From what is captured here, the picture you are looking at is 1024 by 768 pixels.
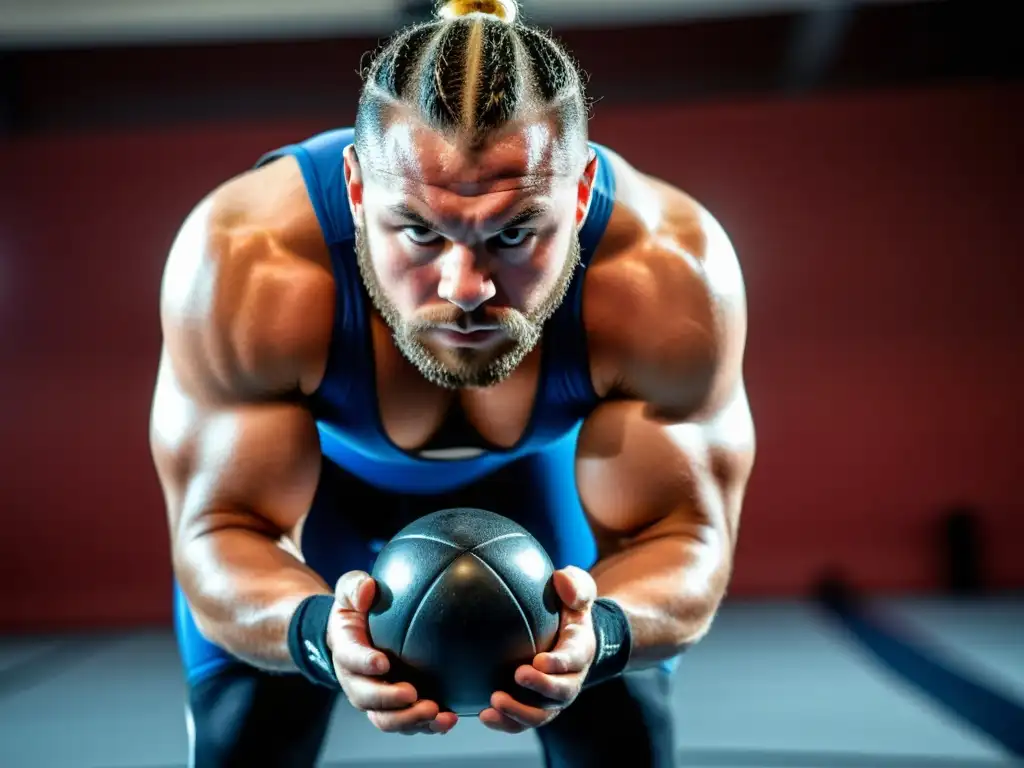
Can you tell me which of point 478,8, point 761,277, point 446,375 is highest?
point 478,8

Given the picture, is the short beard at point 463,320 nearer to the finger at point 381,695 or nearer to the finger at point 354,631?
the finger at point 354,631

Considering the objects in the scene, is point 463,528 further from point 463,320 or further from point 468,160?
point 468,160

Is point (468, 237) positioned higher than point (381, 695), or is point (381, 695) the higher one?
point (468, 237)

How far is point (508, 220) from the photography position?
1234mm

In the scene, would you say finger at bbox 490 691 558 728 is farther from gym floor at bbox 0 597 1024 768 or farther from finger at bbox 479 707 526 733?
gym floor at bbox 0 597 1024 768

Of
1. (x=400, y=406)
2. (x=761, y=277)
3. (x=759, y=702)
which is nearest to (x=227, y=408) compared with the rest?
(x=400, y=406)

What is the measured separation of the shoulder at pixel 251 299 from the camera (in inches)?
56.5

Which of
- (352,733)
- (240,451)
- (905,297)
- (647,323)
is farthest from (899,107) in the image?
(240,451)

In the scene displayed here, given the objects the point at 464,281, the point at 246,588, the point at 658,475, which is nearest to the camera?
the point at 464,281

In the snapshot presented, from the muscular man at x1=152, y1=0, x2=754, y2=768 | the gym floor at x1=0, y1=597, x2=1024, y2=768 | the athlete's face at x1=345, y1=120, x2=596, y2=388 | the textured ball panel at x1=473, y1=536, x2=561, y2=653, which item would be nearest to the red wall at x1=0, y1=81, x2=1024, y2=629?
the gym floor at x1=0, y1=597, x2=1024, y2=768

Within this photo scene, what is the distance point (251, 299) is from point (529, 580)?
0.57m

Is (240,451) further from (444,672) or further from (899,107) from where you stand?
(899,107)

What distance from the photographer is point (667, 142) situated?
5.71 meters

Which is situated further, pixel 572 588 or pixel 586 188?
pixel 586 188
